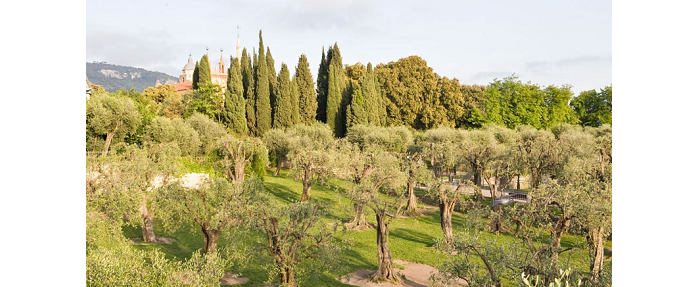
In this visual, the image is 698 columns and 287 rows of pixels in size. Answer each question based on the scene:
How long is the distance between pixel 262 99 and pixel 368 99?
37.7ft

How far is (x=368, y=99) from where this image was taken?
5088cm

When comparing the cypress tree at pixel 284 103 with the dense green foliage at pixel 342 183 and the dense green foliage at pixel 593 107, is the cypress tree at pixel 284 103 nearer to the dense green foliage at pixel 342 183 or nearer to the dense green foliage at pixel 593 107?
the dense green foliage at pixel 342 183

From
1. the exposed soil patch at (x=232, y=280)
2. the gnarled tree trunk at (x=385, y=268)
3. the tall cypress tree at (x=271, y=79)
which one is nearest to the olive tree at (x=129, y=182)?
the exposed soil patch at (x=232, y=280)

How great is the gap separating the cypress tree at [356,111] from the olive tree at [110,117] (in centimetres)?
2375

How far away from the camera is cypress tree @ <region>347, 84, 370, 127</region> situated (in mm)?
49562

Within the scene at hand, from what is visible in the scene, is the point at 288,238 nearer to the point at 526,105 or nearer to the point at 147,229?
the point at 147,229

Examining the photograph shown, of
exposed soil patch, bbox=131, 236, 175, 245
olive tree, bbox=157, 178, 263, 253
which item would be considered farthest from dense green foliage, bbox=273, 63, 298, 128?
olive tree, bbox=157, 178, 263, 253

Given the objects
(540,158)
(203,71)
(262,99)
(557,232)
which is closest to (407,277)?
(557,232)

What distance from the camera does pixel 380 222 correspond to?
17.7 m
